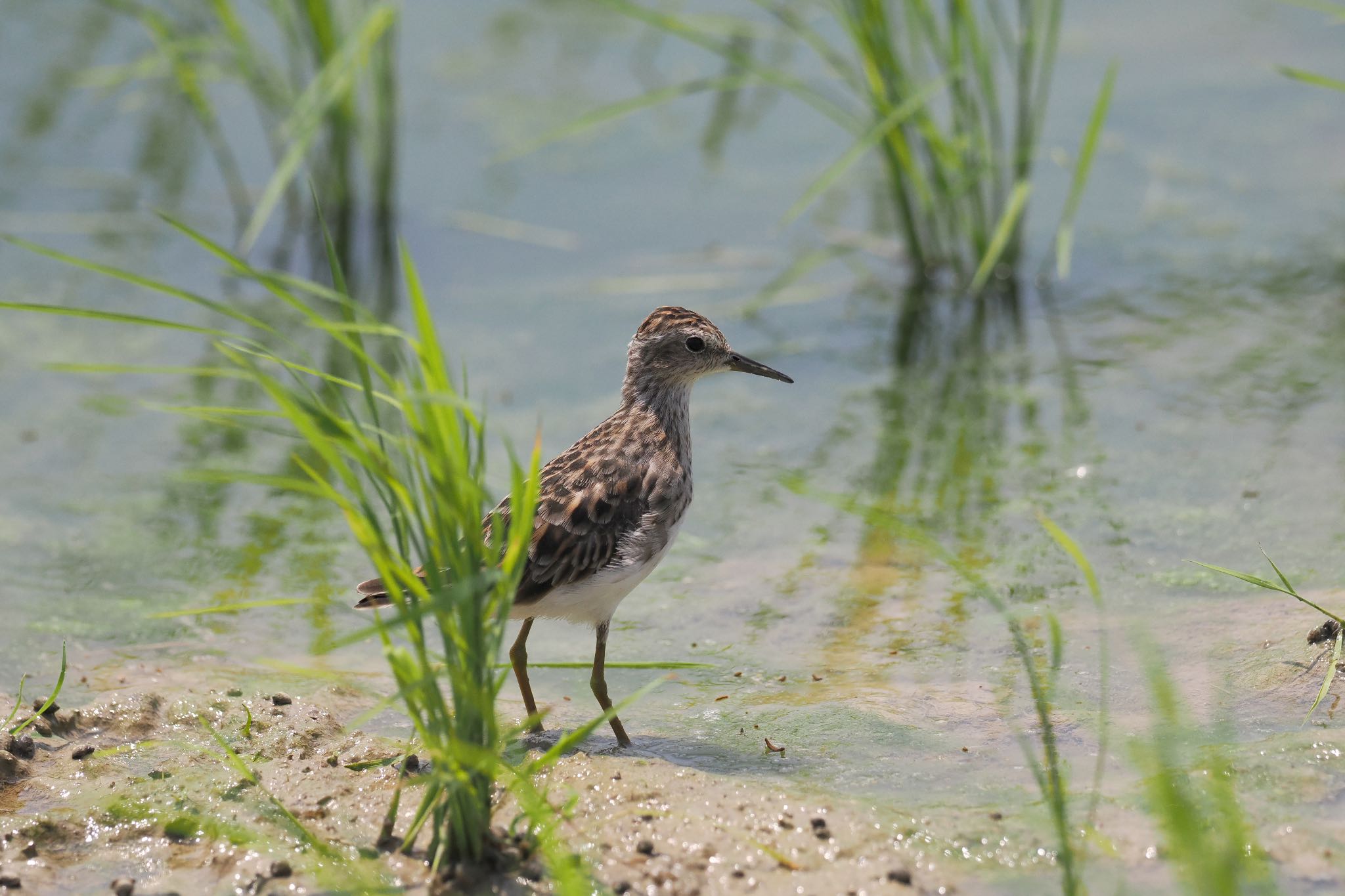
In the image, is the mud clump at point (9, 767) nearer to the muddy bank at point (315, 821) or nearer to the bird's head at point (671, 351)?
the muddy bank at point (315, 821)

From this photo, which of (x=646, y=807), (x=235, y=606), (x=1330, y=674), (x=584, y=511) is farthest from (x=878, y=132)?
(x=235, y=606)

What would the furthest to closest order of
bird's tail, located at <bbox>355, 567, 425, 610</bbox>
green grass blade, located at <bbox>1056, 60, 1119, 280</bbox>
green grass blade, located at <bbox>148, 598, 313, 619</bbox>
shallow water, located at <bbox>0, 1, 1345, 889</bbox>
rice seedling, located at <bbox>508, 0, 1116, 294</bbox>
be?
rice seedling, located at <bbox>508, 0, 1116, 294</bbox>, green grass blade, located at <bbox>1056, 60, 1119, 280</bbox>, shallow water, located at <bbox>0, 1, 1345, 889</bbox>, bird's tail, located at <bbox>355, 567, 425, 610</bbox>, green grass blade, located at <bbox>148, 598, 313, 619</bbox>

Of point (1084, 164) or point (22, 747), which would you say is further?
point (1084, 164)

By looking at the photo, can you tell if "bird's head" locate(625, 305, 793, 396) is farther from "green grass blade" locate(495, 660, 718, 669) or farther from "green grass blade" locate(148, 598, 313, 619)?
"green grass blade" locate(148, 598, 313, 619)

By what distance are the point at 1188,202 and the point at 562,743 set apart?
7.75 metres

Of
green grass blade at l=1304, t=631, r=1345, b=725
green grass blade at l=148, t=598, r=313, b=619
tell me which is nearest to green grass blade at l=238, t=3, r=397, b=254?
green grass blade at l=148, t=598, r=313, b=619

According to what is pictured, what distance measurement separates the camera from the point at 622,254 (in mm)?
10062

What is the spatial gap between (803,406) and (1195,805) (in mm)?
4312

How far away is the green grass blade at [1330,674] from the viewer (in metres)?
4.80

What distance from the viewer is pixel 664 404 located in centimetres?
597

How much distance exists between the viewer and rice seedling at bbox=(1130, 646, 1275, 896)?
329 cm

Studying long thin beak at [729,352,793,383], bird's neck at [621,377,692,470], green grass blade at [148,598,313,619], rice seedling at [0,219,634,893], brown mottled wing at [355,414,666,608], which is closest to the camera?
rice seedling at [0,219,634,893]

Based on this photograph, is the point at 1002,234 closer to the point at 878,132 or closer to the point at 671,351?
the point at 878,132

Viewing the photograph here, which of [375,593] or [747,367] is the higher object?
[747,367]
